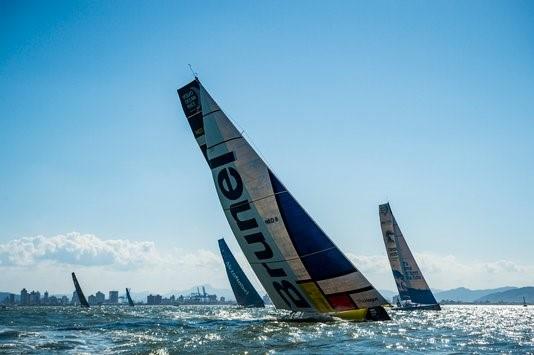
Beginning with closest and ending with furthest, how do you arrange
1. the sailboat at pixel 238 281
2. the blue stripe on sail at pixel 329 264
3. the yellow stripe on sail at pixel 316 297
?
the blue stripe on sail at pixel 329 264 → the yellow stripe on sail at pixel 316 297 → the sailboat at pixel 238 281

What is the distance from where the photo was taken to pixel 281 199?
869 inches

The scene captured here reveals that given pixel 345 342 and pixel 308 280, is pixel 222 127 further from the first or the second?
pixel 345 342

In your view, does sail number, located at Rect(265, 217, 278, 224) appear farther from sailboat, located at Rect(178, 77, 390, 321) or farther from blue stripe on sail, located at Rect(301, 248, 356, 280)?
blue stripe on sail, located at Rect(301, 248, 356, 280)

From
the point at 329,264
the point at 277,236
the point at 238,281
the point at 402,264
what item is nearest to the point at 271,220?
the point at 277,236

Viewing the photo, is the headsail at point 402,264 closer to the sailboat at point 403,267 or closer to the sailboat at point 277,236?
the sailboat at point 403,267

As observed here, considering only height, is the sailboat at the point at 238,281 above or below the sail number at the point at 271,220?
below

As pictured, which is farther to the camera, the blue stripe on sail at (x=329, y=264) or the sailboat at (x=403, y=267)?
the sailboat at (x=403, y=267)

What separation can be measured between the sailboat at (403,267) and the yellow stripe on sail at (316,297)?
102 ft

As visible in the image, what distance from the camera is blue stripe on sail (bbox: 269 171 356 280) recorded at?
21562 mm

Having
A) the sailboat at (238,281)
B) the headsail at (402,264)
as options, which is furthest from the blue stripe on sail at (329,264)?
the sailboat at (238,281)

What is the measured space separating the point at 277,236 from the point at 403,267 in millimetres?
34731

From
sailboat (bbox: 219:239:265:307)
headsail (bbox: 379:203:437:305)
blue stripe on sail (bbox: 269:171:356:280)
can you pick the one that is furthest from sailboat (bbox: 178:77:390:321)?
sailboat (bbox: 219:239:265:307)

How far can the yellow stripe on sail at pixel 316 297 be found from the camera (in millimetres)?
22094

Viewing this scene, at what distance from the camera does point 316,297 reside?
22.3m
